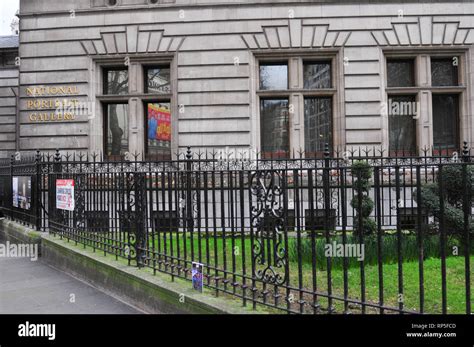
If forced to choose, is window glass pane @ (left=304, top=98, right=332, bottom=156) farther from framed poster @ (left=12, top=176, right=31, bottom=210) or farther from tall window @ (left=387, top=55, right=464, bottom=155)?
framed poster @ (left=12, top=176, right=31, bottom=210)

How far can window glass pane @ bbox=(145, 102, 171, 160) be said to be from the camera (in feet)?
49.4

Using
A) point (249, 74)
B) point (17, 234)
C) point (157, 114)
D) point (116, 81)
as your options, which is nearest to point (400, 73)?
point (249, 74)

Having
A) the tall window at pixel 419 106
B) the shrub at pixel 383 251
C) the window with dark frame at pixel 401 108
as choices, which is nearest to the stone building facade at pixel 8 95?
the window with dark frame at pixel 401 108

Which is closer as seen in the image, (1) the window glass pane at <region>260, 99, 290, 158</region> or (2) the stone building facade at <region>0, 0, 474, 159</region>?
(2) the stone building facade at <region>0, 0, 474, 159</region>

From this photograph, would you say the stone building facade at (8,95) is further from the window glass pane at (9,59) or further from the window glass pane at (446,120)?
the window glass pane at (446,120)

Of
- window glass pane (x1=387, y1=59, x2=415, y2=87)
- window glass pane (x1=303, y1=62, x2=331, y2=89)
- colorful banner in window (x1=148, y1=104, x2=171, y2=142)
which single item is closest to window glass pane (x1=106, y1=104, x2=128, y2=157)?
colorful banner in window (x1=148, y1=104, x2=171, y2=142)

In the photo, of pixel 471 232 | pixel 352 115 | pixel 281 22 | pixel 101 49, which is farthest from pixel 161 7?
pixel 471 232

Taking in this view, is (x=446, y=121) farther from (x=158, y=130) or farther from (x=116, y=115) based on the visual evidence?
(x=116, y=115)

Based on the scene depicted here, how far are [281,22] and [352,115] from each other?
13.9 feet

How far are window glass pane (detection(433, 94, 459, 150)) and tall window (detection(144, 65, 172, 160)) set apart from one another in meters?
10.1

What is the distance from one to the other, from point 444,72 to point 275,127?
673cm

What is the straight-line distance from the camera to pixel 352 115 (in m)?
14.1

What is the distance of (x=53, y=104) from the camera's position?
49.1 ft
